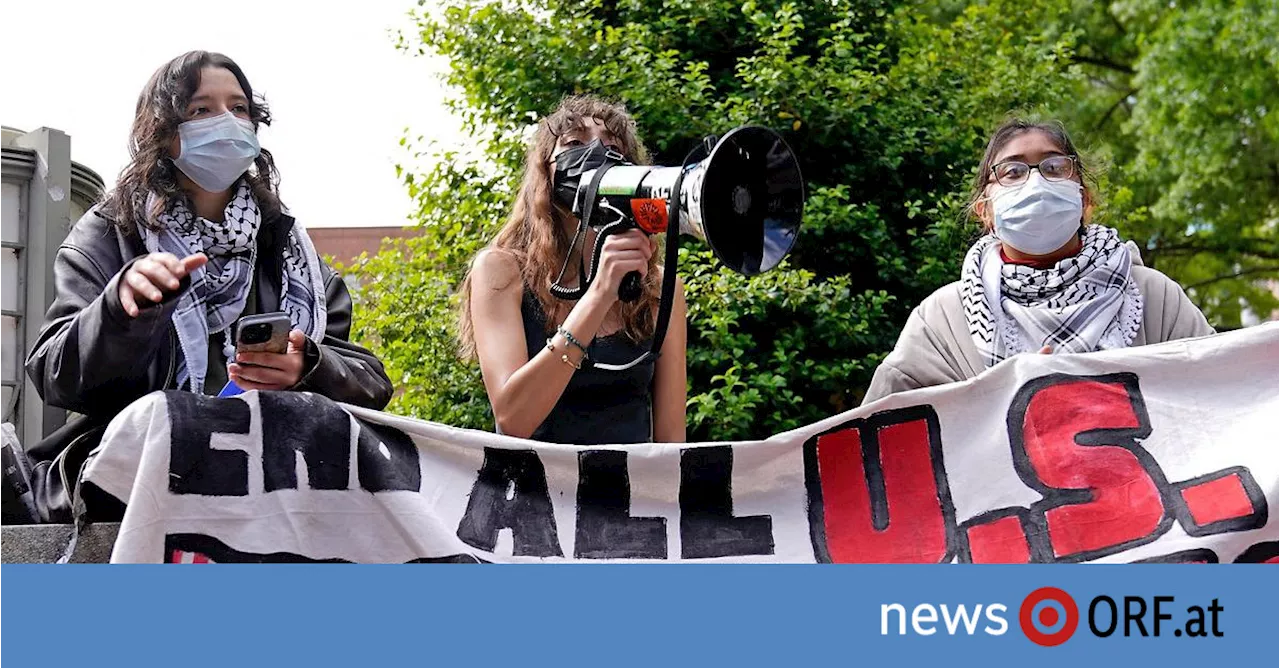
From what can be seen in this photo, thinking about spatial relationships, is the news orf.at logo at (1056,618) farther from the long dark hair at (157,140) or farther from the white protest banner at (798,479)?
the long dark hair at (157,140)

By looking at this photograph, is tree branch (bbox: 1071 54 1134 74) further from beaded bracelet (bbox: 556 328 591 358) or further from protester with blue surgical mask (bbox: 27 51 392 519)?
protester with blue surgical mask (bbox: 27 51 392 519)

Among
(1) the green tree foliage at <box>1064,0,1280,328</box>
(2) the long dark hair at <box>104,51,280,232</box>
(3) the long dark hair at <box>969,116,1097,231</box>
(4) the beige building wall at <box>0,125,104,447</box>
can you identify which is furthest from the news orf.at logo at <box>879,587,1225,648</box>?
(1) the green tree foliage at <box>1064,0,1280,328</box>

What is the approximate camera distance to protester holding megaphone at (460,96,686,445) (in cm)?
347

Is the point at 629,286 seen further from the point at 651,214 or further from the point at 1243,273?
the point at 1243,273

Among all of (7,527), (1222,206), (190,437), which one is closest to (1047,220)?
(190,437)

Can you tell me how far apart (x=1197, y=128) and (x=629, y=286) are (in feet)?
40.1

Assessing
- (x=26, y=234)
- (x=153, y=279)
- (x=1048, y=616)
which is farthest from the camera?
(x=26, y=234)

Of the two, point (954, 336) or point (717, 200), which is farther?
point (954, 336)

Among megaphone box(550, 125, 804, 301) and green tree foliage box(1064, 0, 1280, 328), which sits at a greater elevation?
green tree foliage box(1064, 0, 1280, 328)

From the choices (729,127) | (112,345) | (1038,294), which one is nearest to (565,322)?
(112,345)

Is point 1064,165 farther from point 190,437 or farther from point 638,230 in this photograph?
point 190,437

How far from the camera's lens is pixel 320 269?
3.61 metres

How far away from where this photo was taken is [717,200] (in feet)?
10.5

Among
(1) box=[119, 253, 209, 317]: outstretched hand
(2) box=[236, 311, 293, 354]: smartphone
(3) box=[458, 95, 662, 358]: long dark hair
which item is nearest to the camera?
(1) box=[119, 253, 209, 317]: outstretched hand
